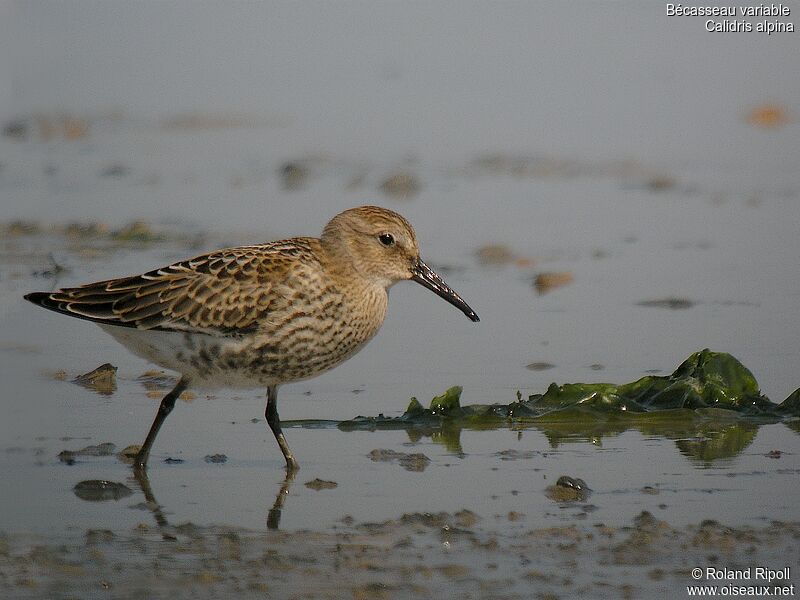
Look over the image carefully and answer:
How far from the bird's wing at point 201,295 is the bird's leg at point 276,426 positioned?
382 mm

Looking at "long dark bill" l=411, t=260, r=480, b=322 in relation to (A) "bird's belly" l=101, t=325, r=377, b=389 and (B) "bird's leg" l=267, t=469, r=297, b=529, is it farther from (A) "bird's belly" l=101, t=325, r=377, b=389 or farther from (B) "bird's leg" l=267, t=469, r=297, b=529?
(B) "bird's leg" l=267, t=469, r=297, b=529

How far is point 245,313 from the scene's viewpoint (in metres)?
7.29

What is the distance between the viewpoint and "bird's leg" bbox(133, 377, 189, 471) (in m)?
7.06

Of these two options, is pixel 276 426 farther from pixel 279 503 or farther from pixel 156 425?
A: pixel 279 503

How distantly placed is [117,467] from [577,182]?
7.58 meters

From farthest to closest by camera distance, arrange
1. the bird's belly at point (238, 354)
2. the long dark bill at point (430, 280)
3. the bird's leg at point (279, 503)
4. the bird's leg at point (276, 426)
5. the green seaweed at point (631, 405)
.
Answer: the long dark bill at point (430, 280) → the green seaweed at point (631, 405) → the bird's belly at point (238, 354) → the bird's leg at point (276, 426) → the bird's leg at point (279, 503)

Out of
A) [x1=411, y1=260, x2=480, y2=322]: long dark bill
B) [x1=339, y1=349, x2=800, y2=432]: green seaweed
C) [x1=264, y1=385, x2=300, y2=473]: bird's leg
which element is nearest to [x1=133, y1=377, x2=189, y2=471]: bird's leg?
[x1=264, y1=385, x2=300, y2=473]: bird's leg

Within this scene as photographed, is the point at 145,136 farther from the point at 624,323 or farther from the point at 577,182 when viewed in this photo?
the point at 624,323

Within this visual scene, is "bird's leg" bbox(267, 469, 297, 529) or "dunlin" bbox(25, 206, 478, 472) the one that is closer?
"bird's leg" bbox(267, 469, 297, 529)

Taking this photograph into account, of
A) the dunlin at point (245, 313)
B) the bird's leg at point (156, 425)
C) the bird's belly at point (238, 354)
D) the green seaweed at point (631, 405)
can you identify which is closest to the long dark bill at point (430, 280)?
the dunlin at point (245, 313)

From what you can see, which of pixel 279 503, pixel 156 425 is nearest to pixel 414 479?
pixel 279 503

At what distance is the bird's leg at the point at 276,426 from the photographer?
7.05 meters

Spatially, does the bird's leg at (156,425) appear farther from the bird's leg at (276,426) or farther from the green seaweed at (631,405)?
the green seaweed at (631,405)

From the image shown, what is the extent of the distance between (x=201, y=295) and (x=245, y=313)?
0.26 m
